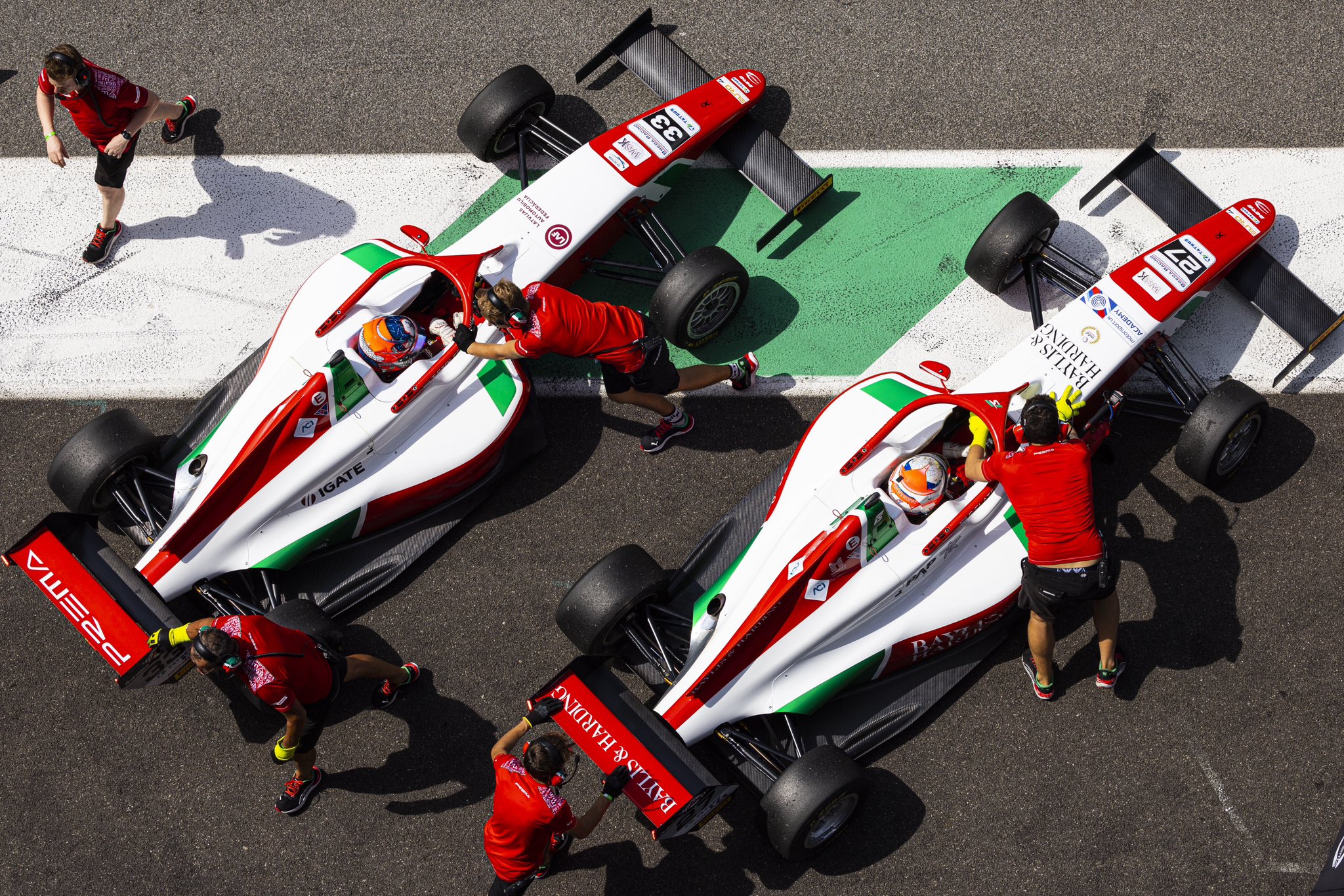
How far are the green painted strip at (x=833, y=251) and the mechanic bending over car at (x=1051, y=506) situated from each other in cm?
155

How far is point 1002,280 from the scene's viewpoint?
21.0 feet

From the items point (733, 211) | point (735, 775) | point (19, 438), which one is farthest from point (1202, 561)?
point (19, 438)

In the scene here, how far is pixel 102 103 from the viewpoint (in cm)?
656

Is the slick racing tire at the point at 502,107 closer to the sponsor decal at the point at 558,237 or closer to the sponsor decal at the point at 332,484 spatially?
the sponsor decal at the point at 558,237

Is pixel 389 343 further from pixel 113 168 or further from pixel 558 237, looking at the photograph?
pixel 113 168

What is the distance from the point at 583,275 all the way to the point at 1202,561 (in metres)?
4.01

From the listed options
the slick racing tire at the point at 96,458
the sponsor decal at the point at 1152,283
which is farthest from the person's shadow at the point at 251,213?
the sponsor decal at the point at 1152,283

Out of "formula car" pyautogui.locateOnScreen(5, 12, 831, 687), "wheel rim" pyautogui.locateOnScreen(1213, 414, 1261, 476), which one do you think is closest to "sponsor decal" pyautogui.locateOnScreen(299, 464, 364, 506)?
"formula car" pyautogui.locateOnScreen(5, 12, 831, 687)

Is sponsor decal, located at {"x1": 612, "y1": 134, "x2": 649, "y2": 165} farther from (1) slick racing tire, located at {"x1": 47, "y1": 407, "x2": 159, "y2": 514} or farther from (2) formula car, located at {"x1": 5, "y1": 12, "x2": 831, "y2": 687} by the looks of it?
(1) slick racing tire, located at {"x1": 47, "y1": 407, "x2": 159, "y2": 514}

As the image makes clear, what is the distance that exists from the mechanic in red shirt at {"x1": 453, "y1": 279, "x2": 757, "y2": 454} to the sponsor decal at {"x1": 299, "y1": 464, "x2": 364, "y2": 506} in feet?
2.91

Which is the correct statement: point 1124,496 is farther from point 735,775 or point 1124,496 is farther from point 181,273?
point 181,273

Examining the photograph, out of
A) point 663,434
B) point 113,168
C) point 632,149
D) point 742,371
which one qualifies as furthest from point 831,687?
point 113,168

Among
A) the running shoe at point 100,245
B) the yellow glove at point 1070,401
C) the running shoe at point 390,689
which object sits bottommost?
the running shoe at point 390,689

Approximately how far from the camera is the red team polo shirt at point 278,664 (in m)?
4.91
